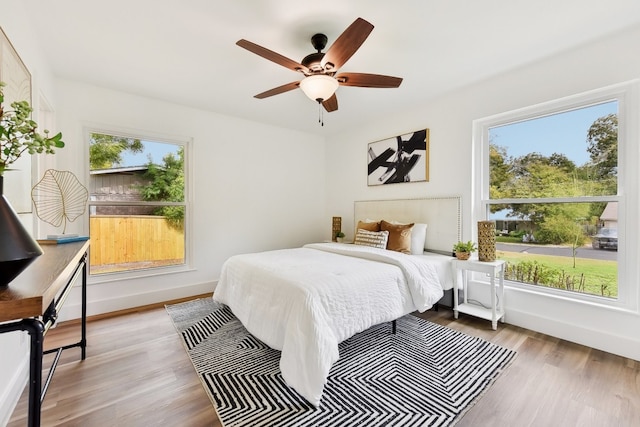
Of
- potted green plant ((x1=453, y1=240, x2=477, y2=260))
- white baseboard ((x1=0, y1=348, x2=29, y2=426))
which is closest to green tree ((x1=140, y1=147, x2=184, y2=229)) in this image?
white baseboard ((x1=0, y1=348, x2=29, y2=426))

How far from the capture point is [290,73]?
2766mm

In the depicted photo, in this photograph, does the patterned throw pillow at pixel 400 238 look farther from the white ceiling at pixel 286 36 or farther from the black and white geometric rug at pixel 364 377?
the white ceiling at pixel 286 36

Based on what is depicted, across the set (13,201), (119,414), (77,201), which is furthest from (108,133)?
(119,414)

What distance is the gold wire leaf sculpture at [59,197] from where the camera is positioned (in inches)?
96.5

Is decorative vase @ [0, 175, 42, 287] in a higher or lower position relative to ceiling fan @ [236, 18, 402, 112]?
lower

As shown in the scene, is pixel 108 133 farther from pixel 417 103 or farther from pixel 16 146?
pixel 417 103

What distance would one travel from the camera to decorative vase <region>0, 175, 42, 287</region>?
83cm

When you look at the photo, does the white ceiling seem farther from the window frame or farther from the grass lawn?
the grass lawn

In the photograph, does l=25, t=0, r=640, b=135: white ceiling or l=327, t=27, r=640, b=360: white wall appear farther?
l=327, t=27, r=640, b=360: white wall

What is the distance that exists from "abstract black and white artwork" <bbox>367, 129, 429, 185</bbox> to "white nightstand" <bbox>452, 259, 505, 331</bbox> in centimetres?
120

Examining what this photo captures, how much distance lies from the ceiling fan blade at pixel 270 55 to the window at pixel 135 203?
2259mm

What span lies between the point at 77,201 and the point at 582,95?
16.1ft

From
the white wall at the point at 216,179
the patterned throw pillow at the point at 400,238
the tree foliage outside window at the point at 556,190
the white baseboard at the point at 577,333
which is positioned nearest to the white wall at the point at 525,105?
the white baseboard at the point at 577,333

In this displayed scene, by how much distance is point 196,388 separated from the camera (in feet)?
6.07
